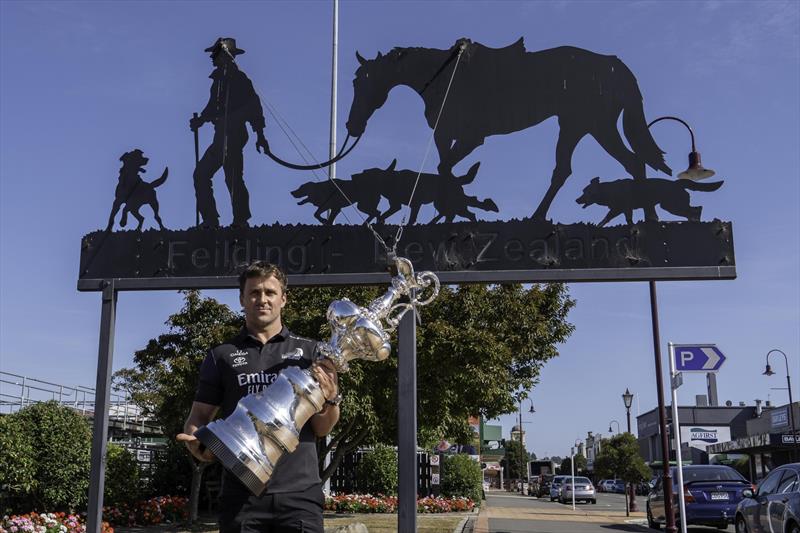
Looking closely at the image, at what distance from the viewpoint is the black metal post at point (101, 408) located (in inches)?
271

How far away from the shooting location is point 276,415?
120 inches

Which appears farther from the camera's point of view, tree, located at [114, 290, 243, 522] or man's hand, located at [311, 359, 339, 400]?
tree, located at [114, 290, 243, 522]

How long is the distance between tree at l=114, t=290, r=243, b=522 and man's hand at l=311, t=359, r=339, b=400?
40.3 feet

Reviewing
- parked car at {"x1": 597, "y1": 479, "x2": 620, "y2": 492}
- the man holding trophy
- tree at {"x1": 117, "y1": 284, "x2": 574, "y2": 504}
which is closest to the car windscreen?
tree at {"x1": 117, "y1": 284, "x2": 574, "y2": 504}

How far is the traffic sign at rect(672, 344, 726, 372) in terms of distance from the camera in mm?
9688

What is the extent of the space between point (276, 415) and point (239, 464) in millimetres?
223

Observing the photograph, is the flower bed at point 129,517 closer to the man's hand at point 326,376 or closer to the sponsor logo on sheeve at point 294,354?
the sponsor logo on sheeve at point 294,354

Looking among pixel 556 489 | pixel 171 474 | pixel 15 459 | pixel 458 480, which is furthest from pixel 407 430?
pixel 556 489

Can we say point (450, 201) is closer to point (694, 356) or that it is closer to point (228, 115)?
point (228, 115)

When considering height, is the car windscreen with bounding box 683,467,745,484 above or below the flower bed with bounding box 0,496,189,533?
above

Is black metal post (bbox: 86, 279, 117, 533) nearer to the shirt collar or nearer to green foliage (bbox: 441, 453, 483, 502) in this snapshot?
the shirt collar

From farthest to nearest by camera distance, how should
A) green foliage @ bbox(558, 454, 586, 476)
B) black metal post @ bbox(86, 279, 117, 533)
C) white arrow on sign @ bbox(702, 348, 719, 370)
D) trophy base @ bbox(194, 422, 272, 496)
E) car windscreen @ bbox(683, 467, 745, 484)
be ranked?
green foliage @ bbox(558, 454, 586, 476) → car windscreen @ bbox(683, 467, 745, 484) → white arrow on sign @ bbox(702, 348, 719, 370) → black metal post @ bbox(86, 279, 117, 533) → trophy base @ bbox(194, 422, 272, 496)

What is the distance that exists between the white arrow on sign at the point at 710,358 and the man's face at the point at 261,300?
293 inches

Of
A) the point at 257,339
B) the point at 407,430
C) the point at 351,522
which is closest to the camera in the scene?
the point at 257,339
